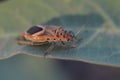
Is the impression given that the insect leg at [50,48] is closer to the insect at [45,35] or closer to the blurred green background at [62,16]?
the insect at [45,35]

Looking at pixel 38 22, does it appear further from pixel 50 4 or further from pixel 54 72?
pixel 54 72

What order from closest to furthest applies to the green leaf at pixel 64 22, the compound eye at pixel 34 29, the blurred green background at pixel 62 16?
the green leaf at pixel 64 22
the blurred green background at pixel 62 16
the compound eye at pixel 34 29

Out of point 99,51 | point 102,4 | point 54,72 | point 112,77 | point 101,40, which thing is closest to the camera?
point 99,51

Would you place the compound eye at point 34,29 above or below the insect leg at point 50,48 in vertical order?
above

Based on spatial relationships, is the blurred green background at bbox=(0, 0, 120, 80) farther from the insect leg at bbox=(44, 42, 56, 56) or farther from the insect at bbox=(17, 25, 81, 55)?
the insect leg at bbox=(44, 42, 56, 56)

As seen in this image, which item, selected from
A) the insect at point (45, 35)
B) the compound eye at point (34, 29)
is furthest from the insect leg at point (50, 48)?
the compound eye at point (34, 29)

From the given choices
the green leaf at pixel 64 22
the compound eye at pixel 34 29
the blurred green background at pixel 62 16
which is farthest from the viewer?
the compound eye at pixel 34 29

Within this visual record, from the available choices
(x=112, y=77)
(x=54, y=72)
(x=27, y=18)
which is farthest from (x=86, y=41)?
(x=112, y=77)

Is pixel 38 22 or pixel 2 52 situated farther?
pixel 38 22
